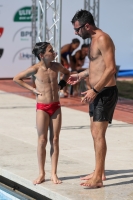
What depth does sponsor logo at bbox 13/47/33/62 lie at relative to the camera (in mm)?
20420

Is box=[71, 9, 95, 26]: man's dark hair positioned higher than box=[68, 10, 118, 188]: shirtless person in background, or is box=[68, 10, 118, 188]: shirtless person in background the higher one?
box=[71, 9, 95, 26]: man's dark hair

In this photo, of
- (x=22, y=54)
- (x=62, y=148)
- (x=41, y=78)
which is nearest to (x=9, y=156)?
(x=62, y=148)

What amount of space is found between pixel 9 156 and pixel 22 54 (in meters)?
12.1

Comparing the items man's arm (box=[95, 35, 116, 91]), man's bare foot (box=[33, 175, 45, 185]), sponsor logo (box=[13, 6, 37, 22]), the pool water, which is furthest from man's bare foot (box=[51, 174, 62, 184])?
sponsor logo (box=[13, 6, 37, 22])

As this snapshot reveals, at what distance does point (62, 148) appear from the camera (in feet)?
31.1

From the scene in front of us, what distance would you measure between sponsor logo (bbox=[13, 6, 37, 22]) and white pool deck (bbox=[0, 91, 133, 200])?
724 centimetres

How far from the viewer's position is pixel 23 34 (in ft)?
67.1

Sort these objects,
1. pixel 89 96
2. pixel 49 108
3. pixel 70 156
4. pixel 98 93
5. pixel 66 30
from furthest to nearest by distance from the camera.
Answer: pixel 66 30 → pixel 70 156 → pixel 49 108 → pixel 98 93 → pixel 89 96

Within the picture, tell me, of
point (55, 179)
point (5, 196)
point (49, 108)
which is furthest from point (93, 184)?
point (5, 196)

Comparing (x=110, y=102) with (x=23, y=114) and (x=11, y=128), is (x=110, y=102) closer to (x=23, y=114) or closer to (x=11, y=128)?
(x=11, y=128)

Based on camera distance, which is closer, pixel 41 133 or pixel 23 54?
pixel 41 133

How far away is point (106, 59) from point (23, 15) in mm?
14200

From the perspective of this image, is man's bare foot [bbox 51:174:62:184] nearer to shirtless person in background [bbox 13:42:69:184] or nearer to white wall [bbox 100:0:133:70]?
shirtless person in background [bbox 13:42:69:184]

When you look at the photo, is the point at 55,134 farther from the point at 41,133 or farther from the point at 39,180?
the point at 39,180
